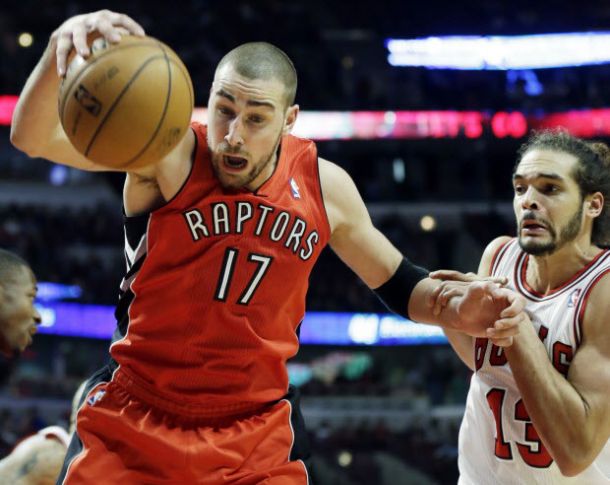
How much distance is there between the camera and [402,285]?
3516mm

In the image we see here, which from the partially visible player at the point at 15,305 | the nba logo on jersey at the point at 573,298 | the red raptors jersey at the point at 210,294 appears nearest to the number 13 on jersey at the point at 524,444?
the nba logo on jersey at the point at 573,298

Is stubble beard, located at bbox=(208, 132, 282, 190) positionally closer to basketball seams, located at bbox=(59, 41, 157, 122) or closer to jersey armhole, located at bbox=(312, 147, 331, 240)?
jersey armhole, located at bbox=(312, 147, 331, 240)

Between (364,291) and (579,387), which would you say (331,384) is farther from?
(579,387)

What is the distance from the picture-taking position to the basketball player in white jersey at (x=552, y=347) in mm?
3324

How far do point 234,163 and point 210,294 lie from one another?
1.48ft

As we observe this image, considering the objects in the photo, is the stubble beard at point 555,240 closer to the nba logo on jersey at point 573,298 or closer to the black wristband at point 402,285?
the nba logo on jersey at point 573,298

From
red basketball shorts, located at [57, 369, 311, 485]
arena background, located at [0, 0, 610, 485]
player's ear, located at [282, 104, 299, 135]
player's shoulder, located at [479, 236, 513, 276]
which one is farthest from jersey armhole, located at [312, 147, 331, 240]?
arena background, located at [0, 0, 610, 485]

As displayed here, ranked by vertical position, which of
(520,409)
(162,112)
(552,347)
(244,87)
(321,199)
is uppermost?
(244,87)

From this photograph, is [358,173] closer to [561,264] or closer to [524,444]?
[561,264]

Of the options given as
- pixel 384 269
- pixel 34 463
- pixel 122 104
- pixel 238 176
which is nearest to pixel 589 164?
pixel 384 269

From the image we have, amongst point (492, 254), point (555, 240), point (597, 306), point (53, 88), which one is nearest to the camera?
point (53, 88)

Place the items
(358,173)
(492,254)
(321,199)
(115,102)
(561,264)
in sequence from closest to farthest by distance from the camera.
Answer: (115,102), (321,199), (561,264), (492,254), (358,173)

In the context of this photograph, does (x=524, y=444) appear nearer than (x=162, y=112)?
No

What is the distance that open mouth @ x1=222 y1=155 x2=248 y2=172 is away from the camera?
10.1 feet
